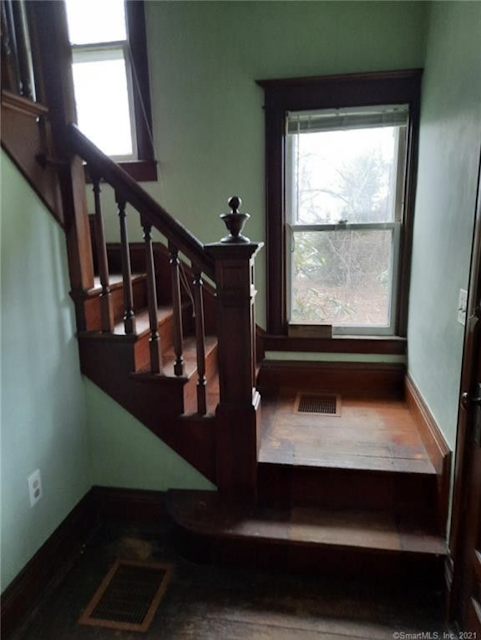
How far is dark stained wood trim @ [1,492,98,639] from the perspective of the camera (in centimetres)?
150

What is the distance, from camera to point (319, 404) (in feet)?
8.17

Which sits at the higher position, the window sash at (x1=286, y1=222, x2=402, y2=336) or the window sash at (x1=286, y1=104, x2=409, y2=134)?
the window sash at (x1=286, y1=104, x2=409, y2=134)

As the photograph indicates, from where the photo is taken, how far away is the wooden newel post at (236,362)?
1.69m

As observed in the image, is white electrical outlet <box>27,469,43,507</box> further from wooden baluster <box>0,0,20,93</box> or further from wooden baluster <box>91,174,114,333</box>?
wooden baluster <box>0,0,20,93</box>

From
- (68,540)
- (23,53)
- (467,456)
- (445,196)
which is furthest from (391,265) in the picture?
(68,540)

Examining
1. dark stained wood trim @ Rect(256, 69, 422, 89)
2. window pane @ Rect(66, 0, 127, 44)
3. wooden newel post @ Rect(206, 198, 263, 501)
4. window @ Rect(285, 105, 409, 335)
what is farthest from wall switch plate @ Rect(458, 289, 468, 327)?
window pane @ Rect(66, 0, 127, 44)

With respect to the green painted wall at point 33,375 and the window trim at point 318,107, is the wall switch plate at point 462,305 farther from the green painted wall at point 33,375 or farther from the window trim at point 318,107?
the green painted wall at point 33,375

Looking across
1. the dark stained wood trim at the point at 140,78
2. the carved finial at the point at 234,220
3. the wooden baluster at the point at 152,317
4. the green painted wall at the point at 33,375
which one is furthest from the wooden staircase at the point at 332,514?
the dark stained wood trim at the point at 140,78

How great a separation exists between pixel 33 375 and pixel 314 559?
134 centimetres

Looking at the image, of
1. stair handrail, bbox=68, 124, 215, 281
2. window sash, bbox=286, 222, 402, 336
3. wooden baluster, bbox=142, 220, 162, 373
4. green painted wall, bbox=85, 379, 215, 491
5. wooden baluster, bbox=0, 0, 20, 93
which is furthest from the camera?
window sash, bbox=286, 222, 402, 336

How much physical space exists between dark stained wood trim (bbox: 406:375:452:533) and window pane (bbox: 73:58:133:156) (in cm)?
226

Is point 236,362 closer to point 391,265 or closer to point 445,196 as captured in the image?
point 445,196

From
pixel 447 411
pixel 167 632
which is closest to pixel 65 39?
pixel 447 411

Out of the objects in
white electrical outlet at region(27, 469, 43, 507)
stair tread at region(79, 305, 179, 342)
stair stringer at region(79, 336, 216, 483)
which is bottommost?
white electrical outlet at region(27, 469, 43, 507)
